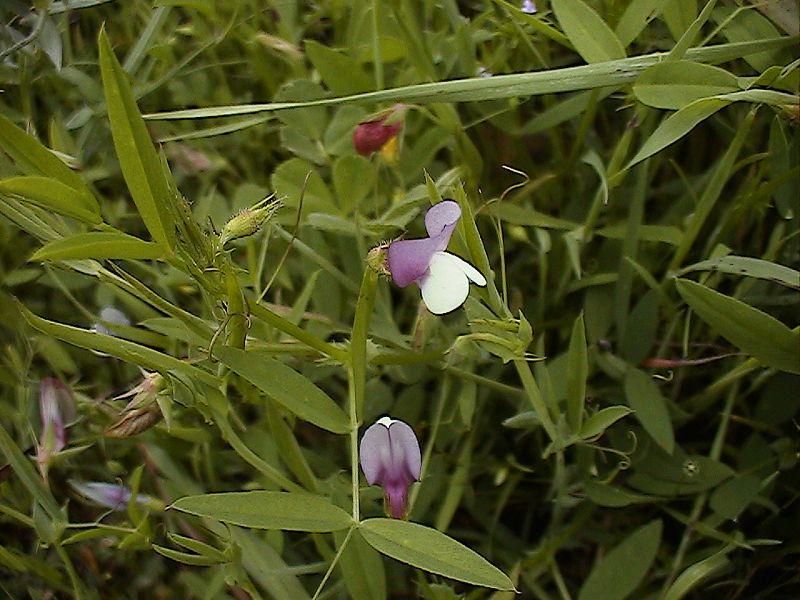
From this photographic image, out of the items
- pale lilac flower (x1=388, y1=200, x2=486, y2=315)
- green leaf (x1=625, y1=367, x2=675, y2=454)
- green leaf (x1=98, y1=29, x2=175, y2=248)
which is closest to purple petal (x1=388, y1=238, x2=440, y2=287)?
pale lilac flower (x1=388, y1=200, x2=486, y2=315)

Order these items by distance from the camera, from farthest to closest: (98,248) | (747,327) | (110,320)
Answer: (110,320) → (747,327) → (98,248)

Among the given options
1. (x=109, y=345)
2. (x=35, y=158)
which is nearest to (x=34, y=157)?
(x=35, y=158)

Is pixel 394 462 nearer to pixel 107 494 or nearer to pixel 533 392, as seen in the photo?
pixel 533 392

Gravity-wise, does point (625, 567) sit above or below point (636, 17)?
below

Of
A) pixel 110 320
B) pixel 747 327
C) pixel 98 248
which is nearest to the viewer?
pixel 98 248

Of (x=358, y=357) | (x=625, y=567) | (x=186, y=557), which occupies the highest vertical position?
(x=358, y=357)

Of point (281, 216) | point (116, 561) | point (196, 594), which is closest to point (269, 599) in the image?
point (196, 594)
